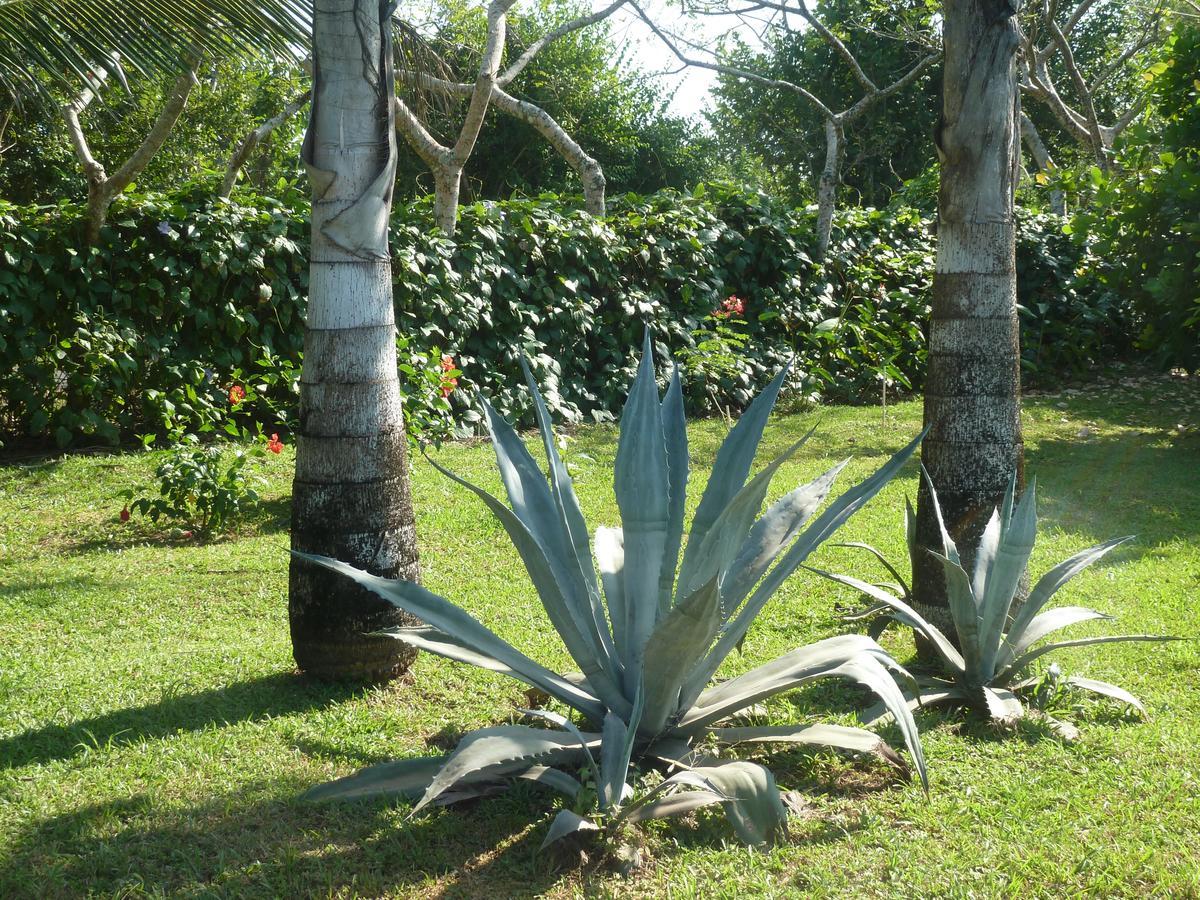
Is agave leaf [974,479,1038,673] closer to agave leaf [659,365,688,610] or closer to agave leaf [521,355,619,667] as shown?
agave leaf [659,365,688,610]

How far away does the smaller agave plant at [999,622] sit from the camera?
11.3 ft

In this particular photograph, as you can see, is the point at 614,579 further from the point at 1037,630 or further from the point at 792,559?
the point at 1037,630

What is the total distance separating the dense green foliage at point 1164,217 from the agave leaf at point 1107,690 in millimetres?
5299

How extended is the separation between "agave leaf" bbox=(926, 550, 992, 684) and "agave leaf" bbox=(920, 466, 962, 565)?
9 centimetres

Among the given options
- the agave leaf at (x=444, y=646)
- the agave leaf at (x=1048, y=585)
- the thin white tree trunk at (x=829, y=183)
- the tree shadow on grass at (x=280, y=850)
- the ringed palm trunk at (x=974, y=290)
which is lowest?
the tree shadow on grass at (x=280, y=850)

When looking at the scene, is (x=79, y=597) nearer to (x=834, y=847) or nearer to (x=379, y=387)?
(x=379, y=387)

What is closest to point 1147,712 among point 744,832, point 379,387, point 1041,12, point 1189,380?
point 744,832

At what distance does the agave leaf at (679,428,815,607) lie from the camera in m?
2.80

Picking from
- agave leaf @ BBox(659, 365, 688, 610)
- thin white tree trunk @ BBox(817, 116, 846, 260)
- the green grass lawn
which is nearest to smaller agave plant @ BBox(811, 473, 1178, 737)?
the green grass lawn

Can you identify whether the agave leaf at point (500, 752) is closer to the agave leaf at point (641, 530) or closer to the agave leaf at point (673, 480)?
the agave leaf at point (641, 530)

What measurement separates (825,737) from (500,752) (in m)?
1.00

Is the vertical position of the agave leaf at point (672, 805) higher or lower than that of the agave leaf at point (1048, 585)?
lower

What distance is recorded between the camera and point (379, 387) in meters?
3.51

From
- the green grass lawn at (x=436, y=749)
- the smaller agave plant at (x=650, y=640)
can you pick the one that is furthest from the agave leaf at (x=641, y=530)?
the green grass lawn at (x=436, y=749)
